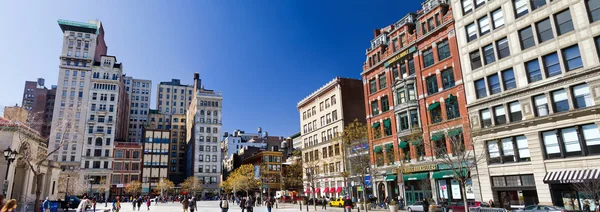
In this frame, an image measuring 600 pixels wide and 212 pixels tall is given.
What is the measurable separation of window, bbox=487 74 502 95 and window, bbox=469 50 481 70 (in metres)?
1.97

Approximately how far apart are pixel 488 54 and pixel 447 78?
5.42 m

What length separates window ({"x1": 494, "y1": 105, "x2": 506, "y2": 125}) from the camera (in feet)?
111

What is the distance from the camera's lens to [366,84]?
177ft

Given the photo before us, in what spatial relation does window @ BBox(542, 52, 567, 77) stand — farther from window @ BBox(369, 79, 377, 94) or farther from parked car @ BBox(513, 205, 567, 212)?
window @ BBox(369, 79, 377, 94)

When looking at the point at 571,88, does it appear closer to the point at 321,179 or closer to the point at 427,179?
the point at 427,179

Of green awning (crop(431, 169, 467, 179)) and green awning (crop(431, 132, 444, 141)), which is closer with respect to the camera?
green awning (crop(431, 132, 444, 141))

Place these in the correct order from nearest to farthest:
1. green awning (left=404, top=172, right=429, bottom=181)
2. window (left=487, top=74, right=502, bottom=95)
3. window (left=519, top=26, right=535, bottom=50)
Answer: window (left=519, top=26, right=535, bottom=50), window (left=487, top=74, right=502, bottom=95), green awning (left=404, top=172, right=429, bottom=181)

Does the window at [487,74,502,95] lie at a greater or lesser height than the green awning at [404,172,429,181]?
greater

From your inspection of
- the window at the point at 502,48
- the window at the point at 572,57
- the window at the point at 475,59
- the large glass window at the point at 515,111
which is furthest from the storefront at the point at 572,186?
the window at the point at 475,59

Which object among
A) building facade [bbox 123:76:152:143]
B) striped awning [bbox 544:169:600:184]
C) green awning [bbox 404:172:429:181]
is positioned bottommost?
striped awning [bbox 544:169:600:184]

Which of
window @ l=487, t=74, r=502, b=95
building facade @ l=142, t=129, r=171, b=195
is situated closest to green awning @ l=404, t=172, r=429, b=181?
window @ l=487, t=74, r=502, b=95

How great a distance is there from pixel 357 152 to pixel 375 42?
777 inches

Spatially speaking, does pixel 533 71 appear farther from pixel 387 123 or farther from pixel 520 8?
pixel 387 123

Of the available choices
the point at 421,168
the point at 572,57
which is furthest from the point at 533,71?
the point at 421,168
